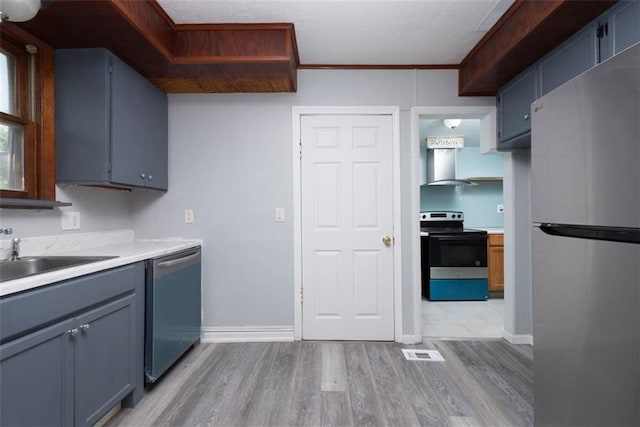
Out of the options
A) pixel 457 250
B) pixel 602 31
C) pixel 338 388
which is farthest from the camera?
pixel 457 250

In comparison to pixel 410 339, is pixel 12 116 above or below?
above

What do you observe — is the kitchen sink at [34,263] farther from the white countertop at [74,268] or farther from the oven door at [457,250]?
the oven door at [457,250]

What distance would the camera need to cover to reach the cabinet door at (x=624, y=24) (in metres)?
1.35

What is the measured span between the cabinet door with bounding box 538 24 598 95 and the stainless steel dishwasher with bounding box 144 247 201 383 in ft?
8.75

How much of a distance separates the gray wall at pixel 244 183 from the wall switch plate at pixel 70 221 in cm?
58

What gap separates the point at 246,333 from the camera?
2.52 m

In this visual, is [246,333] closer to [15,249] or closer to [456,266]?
[15,249]

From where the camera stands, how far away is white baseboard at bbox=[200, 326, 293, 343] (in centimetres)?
251

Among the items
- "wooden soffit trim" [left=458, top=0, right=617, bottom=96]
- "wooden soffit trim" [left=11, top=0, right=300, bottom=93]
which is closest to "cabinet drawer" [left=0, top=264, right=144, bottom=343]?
"wooden soffit trim" [left=11, top=0, right=300, bottom=93]

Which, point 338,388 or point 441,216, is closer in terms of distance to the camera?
point 338,388

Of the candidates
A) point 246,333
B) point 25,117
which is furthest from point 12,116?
point 246,333

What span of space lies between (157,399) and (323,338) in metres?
1.26

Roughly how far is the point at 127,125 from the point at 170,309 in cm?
123

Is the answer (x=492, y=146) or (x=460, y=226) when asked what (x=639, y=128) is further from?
(x=460, y=226)
